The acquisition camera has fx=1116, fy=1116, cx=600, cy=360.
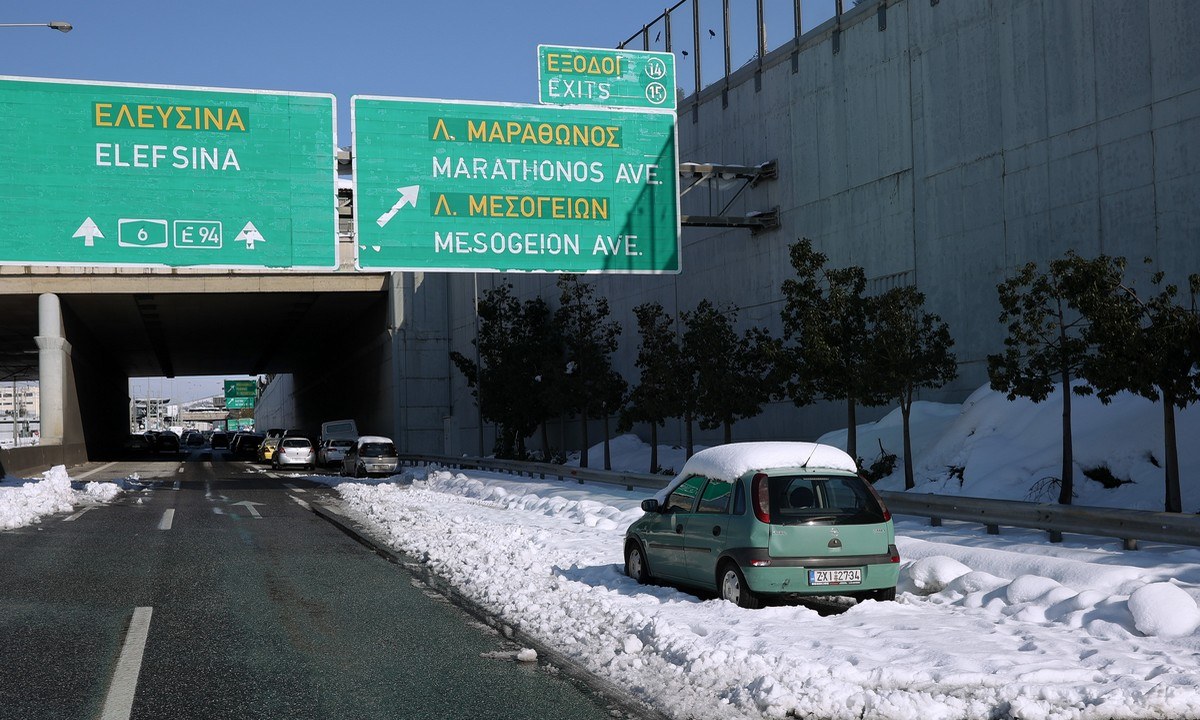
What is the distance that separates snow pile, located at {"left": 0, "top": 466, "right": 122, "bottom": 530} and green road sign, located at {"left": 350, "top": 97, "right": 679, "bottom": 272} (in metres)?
7.84

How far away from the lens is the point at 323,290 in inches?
2098

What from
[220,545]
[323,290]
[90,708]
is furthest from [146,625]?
[323,290]

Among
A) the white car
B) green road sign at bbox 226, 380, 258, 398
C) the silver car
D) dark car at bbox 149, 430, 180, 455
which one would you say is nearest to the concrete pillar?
the silver car

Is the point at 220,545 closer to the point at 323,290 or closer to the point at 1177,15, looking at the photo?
the point at 1177,15

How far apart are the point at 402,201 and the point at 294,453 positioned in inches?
1122

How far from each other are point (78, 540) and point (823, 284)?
20.4 metres

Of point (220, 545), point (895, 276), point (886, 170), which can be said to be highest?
point (886, 170)

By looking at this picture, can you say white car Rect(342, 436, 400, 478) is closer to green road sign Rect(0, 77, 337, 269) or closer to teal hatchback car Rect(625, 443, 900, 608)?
green road sign Rect(0, 77, 337, 269)

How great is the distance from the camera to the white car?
39625 mm

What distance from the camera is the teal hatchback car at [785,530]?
402 inches

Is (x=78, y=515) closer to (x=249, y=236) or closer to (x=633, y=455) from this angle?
(x=249, y=236)

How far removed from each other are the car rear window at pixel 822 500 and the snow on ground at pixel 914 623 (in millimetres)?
858

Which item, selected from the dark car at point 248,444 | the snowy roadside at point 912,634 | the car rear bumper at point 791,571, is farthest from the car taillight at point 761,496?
the dark car at point 248,444

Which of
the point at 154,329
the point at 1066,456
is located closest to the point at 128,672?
the point at 1066,456
